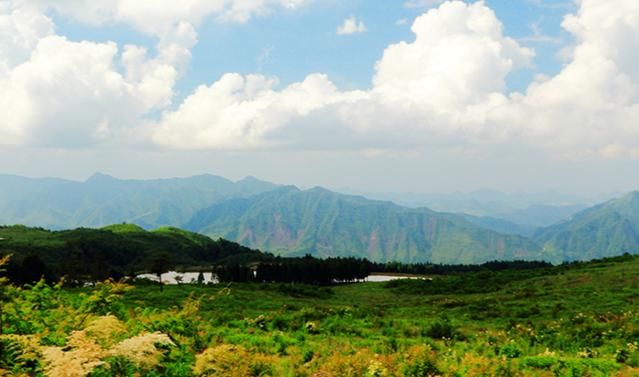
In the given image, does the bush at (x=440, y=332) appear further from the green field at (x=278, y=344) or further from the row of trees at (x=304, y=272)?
the row of trees at (x=304, y=272)

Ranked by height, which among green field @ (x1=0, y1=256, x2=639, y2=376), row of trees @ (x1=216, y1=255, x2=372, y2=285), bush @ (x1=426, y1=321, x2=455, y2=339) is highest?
green field @ (x1=0, y1=256, x2=639, y2=376)

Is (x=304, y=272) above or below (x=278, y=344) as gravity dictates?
below

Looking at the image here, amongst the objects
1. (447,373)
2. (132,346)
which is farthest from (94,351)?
(447,373)

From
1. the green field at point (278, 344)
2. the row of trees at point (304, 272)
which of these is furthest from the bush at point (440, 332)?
the row of trees at point (304, 272)

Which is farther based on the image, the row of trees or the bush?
the row of trees

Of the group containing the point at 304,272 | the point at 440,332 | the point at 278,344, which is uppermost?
the point at 278,344

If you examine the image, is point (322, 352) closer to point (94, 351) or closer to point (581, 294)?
point (94, 351)

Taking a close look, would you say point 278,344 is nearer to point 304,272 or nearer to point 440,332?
point 440,332

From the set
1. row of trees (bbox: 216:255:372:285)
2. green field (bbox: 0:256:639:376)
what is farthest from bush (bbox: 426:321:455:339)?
row of trees (bbox: 216:255:372:285)

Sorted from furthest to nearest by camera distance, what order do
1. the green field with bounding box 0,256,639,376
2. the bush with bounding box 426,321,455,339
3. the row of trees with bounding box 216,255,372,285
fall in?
the row of trees with bounding box 216,255,372,285
the bush with bounding box 426,321,455,339
the green field with bounding box 0,256,639,376

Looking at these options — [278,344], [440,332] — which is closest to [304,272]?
[440,332]

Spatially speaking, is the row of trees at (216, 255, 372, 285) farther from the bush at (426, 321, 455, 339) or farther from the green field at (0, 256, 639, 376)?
the bush at (426, 321, 455, 339)

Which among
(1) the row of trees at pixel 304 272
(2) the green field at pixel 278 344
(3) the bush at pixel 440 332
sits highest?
(2) the green field at pixel 278 344

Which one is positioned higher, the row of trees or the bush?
the bush
